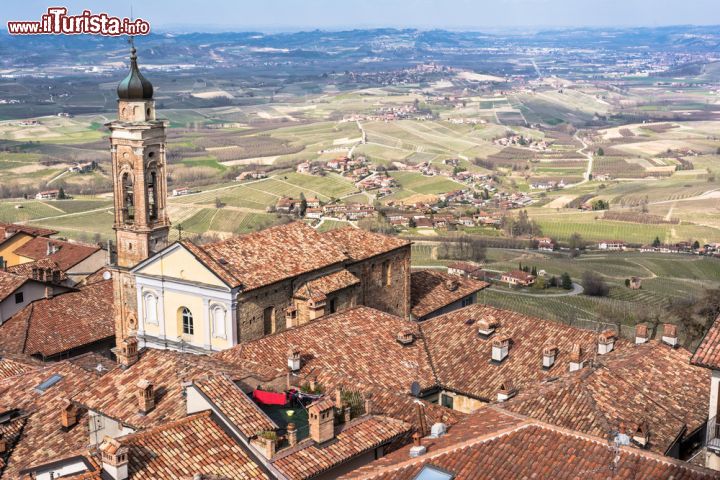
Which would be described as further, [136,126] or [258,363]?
[136,126]

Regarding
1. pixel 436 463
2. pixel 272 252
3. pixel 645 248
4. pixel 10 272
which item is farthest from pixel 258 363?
pixel 645 248

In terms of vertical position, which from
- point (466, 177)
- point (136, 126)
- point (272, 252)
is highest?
point (136, 126)

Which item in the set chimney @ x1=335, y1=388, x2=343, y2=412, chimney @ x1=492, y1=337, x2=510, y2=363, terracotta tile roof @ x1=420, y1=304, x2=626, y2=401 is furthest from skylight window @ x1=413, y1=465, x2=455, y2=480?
chimney @ x1=492, y1=337, x2=510, y2=363

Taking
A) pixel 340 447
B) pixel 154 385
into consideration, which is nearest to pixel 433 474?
pixel 340 447

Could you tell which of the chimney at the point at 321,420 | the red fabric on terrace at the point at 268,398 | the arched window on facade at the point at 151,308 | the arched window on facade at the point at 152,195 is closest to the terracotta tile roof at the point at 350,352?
the red fabric on terrace at the point at 268,398

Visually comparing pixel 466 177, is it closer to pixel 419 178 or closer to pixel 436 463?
pixel 419 178

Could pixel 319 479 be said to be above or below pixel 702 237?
above

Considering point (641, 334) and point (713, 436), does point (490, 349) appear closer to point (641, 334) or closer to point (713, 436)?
point (641, 334)
